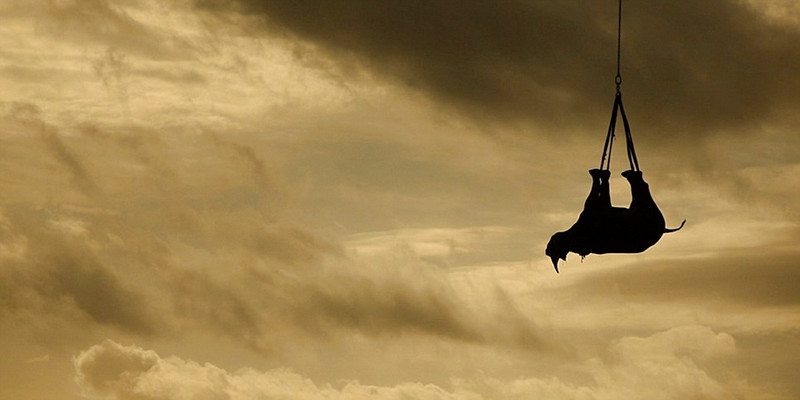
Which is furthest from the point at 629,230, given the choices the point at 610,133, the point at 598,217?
the point at 610,133

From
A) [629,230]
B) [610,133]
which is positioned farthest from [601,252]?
[610,133]

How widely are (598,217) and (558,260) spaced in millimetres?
878

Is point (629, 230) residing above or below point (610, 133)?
below

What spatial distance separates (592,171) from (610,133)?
995 millimetres

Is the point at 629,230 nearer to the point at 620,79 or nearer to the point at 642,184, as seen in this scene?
the point at 642,184

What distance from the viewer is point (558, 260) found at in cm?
1622

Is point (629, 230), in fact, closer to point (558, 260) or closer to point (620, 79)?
point (558, 260)

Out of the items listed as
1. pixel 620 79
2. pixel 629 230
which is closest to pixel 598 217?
pixel 629 230

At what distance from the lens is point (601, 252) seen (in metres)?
16.2

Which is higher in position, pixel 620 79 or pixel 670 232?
pixel 620 79

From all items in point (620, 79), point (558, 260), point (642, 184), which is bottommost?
point (558, 260)

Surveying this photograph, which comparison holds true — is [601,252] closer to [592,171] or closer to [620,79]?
[592,171]

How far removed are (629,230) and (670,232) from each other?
2.26ft

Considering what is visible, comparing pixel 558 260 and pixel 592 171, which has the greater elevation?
pixel 592 171
